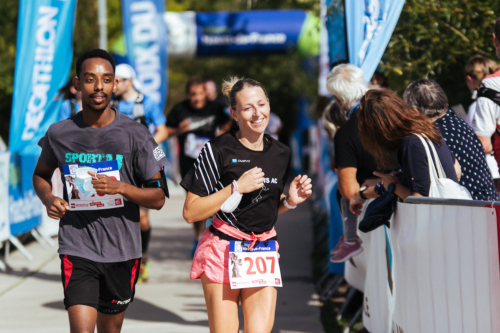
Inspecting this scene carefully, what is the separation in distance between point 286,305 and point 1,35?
53.1 ft

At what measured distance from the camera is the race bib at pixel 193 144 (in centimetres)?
805

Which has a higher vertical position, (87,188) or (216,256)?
(87,188)

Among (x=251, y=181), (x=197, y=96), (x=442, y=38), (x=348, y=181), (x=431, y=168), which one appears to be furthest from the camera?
(x=197, y=96)

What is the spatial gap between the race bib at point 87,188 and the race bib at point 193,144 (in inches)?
173

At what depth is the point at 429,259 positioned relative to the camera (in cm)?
346

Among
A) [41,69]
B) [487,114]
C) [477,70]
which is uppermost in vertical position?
[41,69]

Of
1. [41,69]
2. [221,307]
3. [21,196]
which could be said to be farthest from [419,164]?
[21,196]

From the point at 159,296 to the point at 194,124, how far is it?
Result: 83.2 inches

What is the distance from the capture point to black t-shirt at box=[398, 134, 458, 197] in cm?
363

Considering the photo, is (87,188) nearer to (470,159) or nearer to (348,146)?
(348,146)

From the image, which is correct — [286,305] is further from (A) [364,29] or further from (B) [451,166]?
(B) [451,166]

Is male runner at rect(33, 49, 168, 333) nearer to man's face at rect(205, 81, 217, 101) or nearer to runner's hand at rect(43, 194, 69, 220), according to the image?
runner's hand at rect(43, 194, 69, 220)

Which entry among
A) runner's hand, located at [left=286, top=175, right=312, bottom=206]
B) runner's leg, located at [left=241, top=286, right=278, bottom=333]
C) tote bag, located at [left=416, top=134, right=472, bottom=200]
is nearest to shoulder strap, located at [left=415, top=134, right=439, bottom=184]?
tote bag, located at [left=416, top=134, right=472, bottom=200]

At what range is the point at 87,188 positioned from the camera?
141 inches
